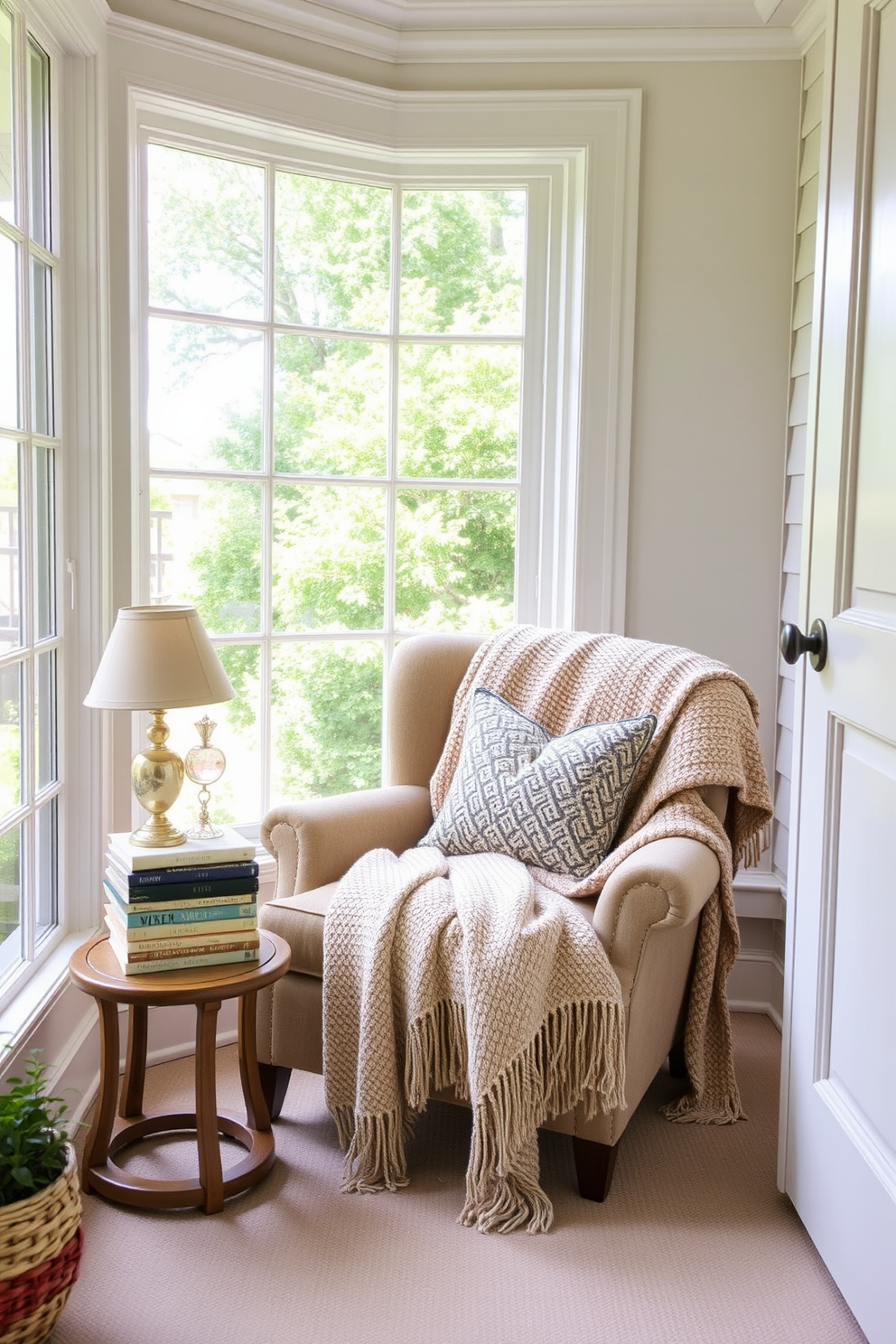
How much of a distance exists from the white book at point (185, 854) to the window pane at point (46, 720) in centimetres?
32

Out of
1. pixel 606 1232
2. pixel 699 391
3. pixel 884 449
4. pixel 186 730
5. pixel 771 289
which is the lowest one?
pixel 606 1232

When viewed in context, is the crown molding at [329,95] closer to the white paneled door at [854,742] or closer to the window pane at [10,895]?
the white paneled door at [854,742]

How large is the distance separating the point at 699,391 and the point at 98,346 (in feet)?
4.76

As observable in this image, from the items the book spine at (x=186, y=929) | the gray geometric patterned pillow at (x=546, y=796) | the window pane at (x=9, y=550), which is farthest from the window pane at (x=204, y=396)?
the book spine at (x=186, y=929)

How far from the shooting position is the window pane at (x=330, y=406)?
116 inches

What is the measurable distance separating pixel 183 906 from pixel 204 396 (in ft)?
4.32

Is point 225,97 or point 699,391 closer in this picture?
point 225,97

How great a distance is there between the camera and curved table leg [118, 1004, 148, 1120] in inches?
89.7

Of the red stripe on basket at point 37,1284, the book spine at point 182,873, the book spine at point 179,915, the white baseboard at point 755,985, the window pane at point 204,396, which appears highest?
the window pane at point 204,396

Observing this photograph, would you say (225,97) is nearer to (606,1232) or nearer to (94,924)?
(94,924)

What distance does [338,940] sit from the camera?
2.20 m

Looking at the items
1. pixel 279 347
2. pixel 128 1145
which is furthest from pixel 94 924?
pixel 279 347

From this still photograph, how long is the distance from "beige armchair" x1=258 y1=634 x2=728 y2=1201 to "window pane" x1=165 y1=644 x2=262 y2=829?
364 mm

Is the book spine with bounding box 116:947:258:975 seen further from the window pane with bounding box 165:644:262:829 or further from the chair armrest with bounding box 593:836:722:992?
the window pane with bounding box 165:644:262:829
